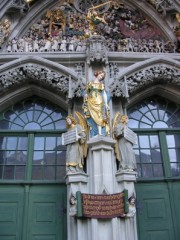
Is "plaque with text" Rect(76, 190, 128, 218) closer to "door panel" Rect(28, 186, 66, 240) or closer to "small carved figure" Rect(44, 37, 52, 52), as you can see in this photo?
"door panel" Rect(28, 186, 66, 240)

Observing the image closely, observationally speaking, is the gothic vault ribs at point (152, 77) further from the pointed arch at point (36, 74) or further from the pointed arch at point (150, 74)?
the pointed arch at point (36, 74)

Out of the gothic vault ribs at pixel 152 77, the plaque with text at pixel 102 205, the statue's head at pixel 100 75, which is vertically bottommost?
the plaque with text at pixel 102 205

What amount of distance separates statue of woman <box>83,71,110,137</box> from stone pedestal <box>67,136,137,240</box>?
0.89ft

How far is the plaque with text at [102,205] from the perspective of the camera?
604cm

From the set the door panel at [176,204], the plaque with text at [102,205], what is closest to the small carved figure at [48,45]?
the plaque with text at [102,205]

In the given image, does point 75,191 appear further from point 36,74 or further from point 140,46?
point 140,46

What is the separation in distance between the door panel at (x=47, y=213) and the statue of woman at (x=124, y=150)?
5.57ft

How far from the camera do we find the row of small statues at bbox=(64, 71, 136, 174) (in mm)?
6746

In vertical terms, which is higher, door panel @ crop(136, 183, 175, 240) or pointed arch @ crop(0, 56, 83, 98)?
pointed arch @ crop(0, 56, 83, 98)

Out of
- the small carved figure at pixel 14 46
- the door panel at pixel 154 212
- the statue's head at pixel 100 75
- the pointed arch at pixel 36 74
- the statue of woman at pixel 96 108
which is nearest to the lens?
the statue of woman at pixel 96 108

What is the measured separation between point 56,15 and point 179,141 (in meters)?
5.47

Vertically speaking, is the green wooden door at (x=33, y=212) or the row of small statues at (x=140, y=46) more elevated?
the row of small statues at (x=140, y=46)

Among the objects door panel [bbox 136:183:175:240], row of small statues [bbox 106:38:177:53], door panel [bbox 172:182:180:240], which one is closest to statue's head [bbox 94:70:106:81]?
row of small statues [bbox 106:38:177:53]

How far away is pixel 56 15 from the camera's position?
397 inches
